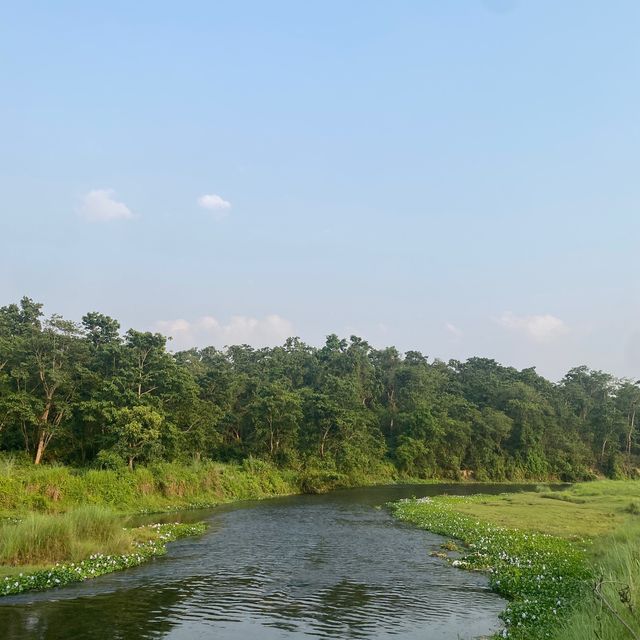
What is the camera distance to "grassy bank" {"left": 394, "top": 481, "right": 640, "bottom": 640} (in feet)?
36.8

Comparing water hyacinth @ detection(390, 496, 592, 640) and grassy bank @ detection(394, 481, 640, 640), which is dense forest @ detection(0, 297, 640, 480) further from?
water hyacinth @ detection(390, 496, 592, 640)

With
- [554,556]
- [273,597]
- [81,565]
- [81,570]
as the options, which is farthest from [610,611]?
[81,565]

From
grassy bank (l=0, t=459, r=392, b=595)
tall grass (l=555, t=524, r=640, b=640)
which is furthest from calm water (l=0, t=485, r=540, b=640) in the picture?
tall grass (l=555, t=524, r=640, b=640)

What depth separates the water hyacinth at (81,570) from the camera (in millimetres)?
18188

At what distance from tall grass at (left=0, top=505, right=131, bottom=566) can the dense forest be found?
750 inches

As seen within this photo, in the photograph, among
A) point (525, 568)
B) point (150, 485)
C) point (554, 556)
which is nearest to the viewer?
point (525, 568)

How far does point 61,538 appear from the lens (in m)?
22.2

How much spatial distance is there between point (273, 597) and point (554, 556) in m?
11.8

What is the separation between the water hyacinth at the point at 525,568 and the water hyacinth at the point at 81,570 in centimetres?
1352

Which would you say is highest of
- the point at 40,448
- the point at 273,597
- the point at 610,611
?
the point at 610,611

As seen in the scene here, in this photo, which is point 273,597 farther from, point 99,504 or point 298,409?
point 298,409

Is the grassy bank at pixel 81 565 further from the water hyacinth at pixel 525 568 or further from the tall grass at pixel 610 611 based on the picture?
the tall grass at pixel 610 611

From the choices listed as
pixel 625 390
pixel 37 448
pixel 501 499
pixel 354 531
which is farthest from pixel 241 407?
pixel 625 390

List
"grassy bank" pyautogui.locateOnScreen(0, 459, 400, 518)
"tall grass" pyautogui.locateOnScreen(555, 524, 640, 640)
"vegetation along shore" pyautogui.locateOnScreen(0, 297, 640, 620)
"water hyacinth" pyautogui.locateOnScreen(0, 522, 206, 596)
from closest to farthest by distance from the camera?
"tall grass" pyautogui.locateOnScreen(555, 524, 640, 640) → "water hyacinth" pyautogui.locateOnScreen(0, 522, 206, 596) → "vegetation along shore" pyautogui.locateOnScreen(0, 297, 640, 620) → "grassy bank" pyautogui.locateOnScreen(0, 459, 400, 518)
